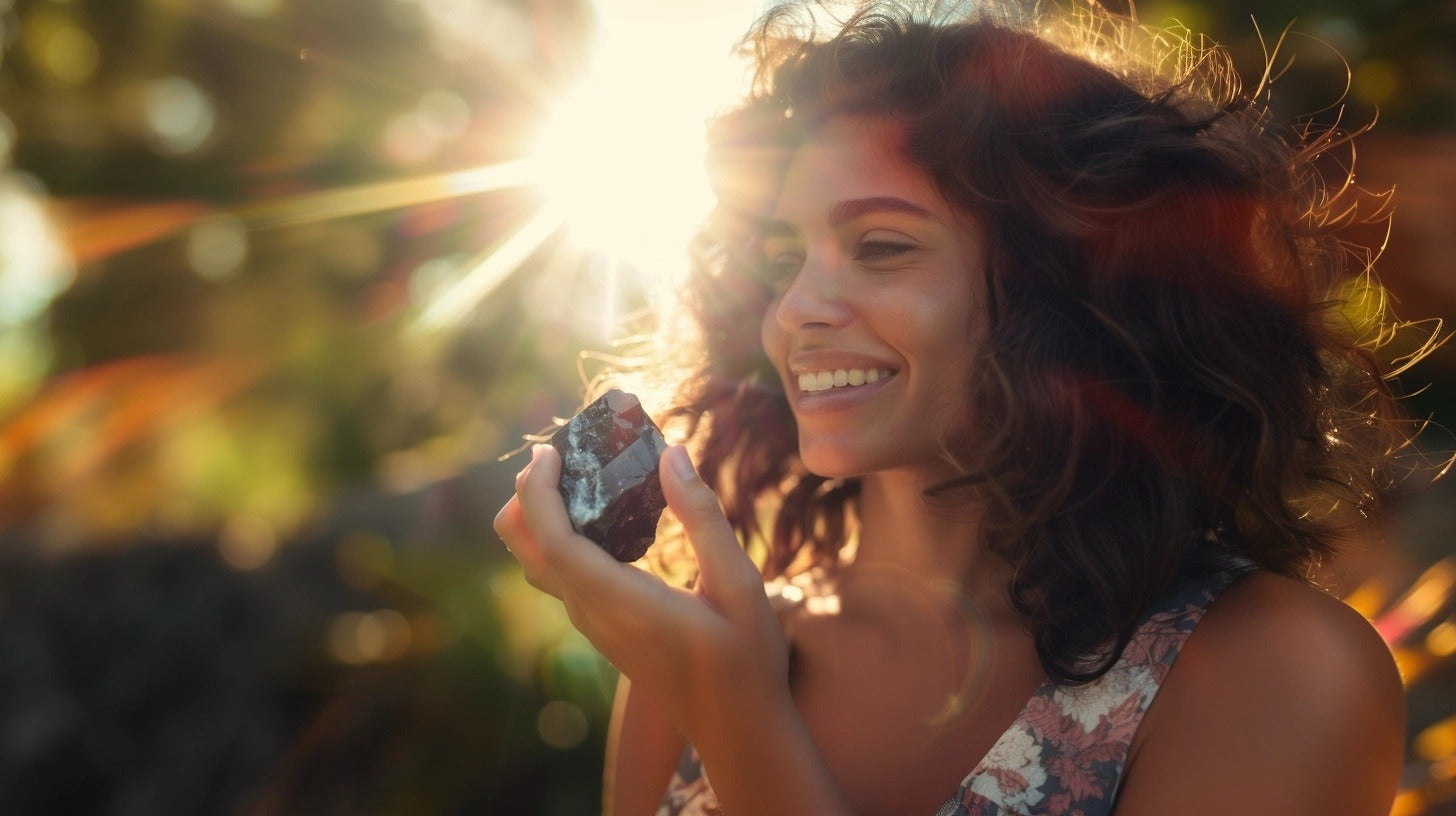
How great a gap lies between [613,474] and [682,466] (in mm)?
123

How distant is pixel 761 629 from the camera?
162cm

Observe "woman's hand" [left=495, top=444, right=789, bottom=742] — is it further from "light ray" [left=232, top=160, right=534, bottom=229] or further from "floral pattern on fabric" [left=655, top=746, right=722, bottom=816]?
"light ray" [left=232, top=160, right=534, bottom=229]

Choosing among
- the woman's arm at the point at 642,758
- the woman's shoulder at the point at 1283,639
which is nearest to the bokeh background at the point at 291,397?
the woman's arm at the point at 642,758

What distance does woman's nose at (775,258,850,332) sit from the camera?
175 centimetres

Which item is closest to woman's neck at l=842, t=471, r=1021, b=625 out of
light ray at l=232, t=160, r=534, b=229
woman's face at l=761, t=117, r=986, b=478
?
woman's face at l=761, t=117, r=986, b=478

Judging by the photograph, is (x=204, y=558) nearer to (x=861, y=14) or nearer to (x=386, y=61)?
(x=386, y=61)

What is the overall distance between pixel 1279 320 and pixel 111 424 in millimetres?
5817

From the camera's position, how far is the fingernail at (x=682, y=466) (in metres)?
1.63

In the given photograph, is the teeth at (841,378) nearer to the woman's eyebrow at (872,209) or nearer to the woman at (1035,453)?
the woman at (1035,453)

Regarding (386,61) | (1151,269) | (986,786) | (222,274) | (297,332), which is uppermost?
(386,61)

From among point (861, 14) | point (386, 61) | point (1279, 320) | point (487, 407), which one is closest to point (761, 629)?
point (1279, 320)

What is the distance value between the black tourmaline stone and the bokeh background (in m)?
1.93

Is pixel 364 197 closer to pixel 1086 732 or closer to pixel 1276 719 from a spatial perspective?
pixel 1086 732

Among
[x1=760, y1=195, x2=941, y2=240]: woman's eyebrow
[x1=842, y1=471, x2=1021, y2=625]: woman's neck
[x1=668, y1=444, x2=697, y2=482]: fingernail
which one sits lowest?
[x1=842, y1=471, x2=1021, y2=625]: woman's neck
